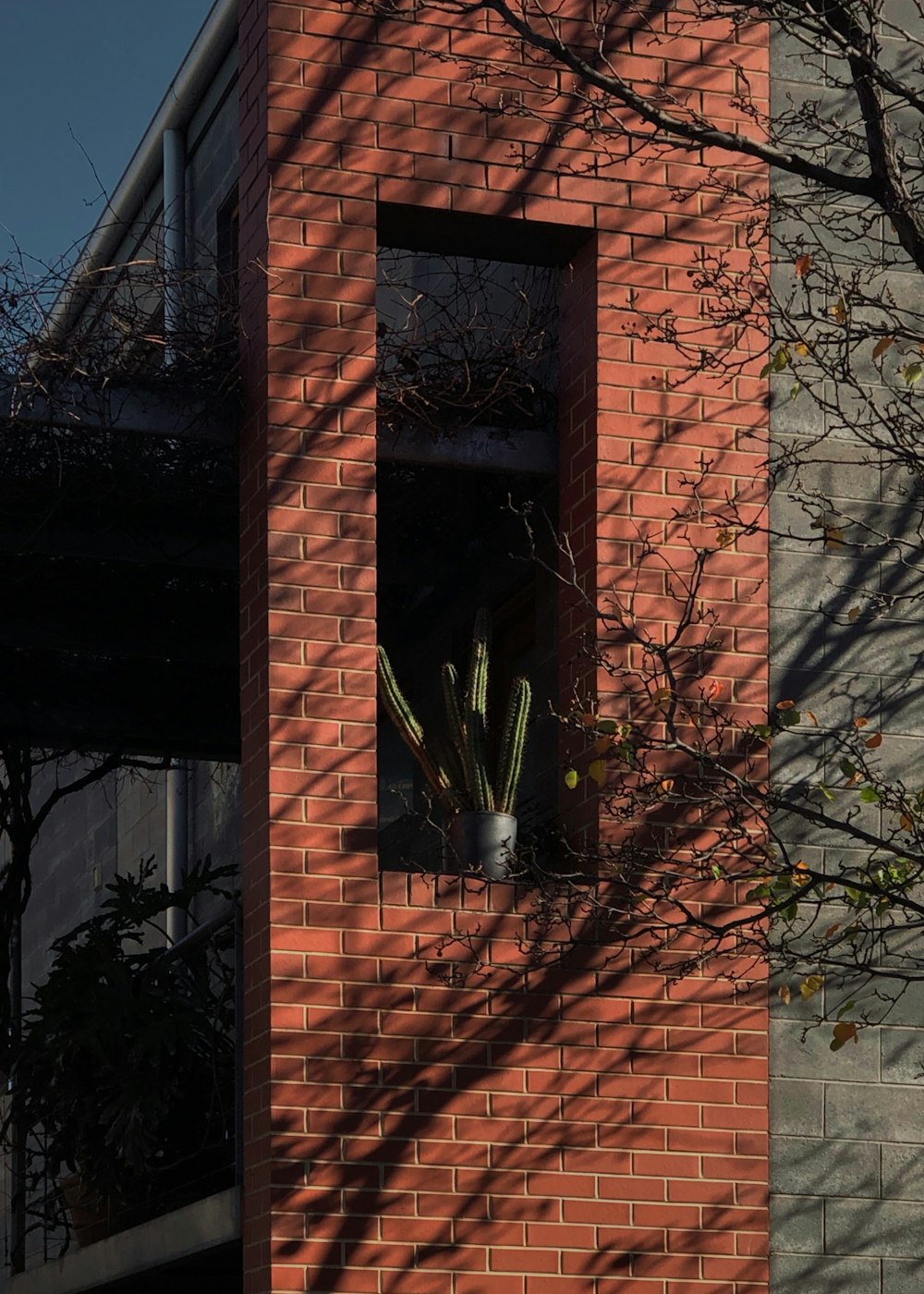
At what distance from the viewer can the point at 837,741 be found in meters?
7.88

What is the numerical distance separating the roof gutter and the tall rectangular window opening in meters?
1.91

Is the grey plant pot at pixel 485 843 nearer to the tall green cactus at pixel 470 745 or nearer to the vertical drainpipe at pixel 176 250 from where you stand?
the tall green cactus at pixel 470 745

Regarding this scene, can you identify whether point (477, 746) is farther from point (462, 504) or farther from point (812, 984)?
point (462, 504)

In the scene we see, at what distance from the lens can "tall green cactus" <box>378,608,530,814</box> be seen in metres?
7.73

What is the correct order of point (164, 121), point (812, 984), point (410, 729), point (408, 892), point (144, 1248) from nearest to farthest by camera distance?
point (812, 984)
point (408, 892)
point (410, 729)
point (144, 1248)
point (164, 121)

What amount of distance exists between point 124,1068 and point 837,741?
3.00 meters

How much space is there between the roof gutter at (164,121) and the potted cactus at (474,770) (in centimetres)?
363

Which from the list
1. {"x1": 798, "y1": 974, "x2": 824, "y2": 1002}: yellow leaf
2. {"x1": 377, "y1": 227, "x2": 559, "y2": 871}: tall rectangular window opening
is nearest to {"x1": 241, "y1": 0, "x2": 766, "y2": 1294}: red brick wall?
{"x1": 377, "y1": 227, "x2": 559, "y2": 871}: tall rectangular window opening

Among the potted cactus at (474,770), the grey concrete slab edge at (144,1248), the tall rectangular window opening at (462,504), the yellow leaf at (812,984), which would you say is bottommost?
the grey concrete slab edge at (144,1248)

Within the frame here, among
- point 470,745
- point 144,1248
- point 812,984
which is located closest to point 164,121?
point 470,745

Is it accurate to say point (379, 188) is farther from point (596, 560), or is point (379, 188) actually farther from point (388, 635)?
point (388, 635)

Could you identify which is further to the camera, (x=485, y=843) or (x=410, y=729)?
(x=410, y=729)

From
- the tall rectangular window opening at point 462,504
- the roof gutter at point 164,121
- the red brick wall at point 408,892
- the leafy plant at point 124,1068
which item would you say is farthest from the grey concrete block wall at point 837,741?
the roof gutter at point 164,121

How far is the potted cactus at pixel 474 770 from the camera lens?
7680 millimetres
